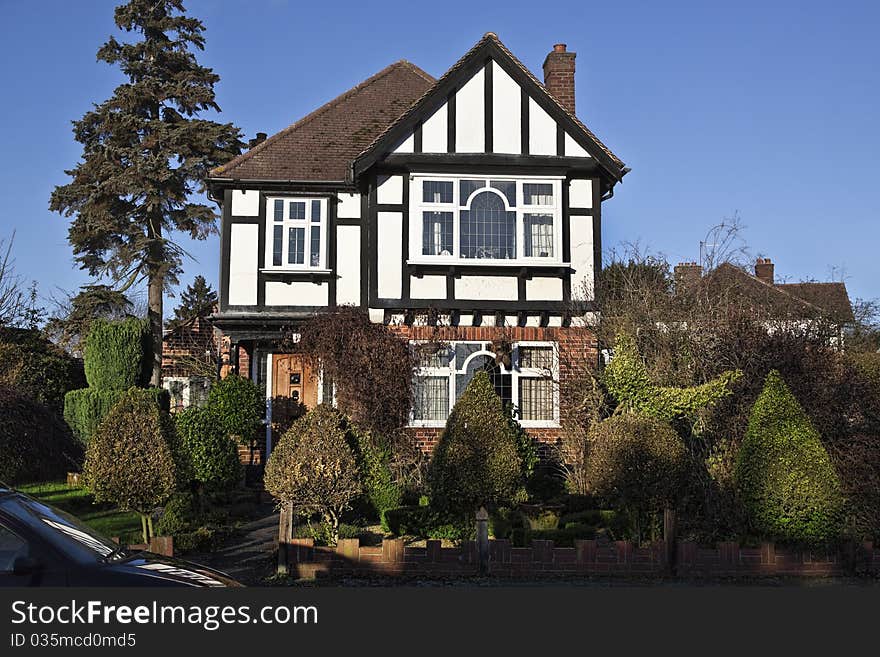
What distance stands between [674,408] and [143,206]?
19644 mm

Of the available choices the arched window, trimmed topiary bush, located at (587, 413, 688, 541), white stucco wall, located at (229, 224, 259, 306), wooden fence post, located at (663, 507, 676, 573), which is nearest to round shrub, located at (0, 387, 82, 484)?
white stucco wall, located at (229, 224, 259, 306)

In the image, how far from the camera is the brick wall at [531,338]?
59.0 ft

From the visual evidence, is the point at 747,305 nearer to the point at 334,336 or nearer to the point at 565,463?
the point at 565,463

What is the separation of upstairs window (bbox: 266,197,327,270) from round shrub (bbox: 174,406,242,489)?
5404 millimetres

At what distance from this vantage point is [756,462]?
36.4 feet

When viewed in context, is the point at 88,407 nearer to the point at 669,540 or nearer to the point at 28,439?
the point at 28,439

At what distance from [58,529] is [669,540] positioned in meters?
7.30

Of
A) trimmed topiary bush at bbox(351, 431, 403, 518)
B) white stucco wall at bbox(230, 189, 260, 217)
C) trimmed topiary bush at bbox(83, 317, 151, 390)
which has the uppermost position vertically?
white stucco wall at bbox(230, 189, 260, 217)

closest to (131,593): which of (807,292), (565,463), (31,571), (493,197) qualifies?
(31,571)

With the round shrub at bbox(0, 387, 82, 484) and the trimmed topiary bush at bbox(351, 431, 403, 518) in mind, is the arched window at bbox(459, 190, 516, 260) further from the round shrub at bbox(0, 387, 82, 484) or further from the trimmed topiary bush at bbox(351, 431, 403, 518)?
the round shrub at bbox(0, 387, 82, 484)

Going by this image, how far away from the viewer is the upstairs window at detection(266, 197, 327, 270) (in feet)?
62.2

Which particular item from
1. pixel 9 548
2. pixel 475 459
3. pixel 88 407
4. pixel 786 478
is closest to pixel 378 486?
pixel 475 459

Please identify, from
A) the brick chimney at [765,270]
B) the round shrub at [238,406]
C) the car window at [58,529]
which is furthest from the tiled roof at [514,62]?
the brick chimney at [765,270]

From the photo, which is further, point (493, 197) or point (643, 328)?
point (493, 197)
